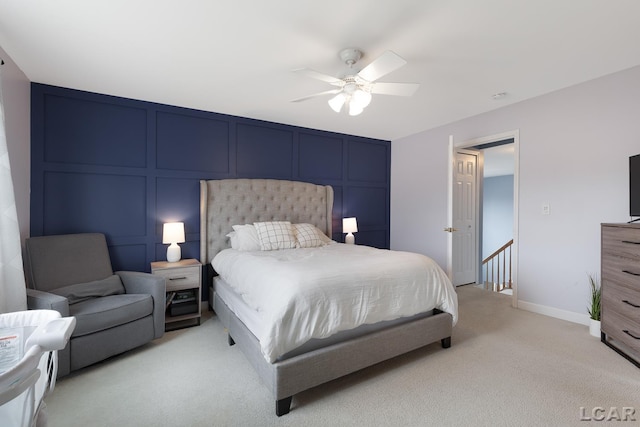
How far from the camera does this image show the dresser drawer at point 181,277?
9.94 ft

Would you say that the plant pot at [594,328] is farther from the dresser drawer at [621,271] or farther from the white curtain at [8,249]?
the white curtain at [8,249]

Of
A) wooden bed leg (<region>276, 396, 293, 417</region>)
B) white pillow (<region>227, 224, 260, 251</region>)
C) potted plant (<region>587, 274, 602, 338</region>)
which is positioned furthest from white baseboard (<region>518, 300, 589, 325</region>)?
white pillow (<region>227, 224, 260, 251</region>)

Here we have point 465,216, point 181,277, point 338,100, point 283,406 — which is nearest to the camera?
point 283,406

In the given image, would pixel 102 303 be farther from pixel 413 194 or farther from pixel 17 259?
pixel 413 194

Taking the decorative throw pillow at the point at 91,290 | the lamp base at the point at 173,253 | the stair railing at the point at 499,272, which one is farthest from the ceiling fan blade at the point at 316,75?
the stair railing at the point at 499,272

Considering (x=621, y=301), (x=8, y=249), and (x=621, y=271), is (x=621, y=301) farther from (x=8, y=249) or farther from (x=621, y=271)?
(x=8, y=249)

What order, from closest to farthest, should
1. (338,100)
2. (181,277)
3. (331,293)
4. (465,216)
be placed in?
1. (331,293)
2. (338,100)
3. (181,277)
4. (465,216)

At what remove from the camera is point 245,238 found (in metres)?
3.45

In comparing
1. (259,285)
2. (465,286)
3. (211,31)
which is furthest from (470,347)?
(211,31)

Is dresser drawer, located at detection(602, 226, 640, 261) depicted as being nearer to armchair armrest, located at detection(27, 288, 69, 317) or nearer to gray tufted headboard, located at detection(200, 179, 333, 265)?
gray tufted headboard, located at detection(200, 179, 333, 265)

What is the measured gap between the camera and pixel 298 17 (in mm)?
1944

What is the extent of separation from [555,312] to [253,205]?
12.7 feet

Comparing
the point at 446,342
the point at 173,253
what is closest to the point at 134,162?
the point at 173,253

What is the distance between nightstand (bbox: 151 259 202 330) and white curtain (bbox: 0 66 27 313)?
110cm
